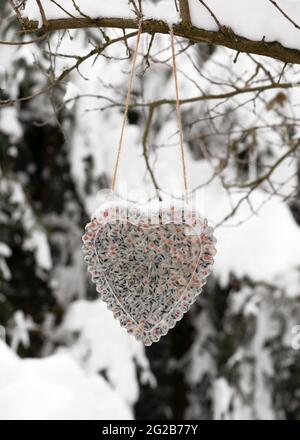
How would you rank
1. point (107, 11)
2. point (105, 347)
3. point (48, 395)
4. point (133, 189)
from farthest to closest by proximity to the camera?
point (105, 347)
point (133, 189)
point (48, 395)
point (107, 11)

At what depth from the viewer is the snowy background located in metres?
5.59

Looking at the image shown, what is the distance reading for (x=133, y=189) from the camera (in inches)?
199

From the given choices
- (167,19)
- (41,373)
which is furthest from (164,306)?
(41,373)

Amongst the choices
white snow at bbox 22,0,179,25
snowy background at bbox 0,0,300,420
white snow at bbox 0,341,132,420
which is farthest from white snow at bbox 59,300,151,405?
white snow at bbox 22,0,179,25

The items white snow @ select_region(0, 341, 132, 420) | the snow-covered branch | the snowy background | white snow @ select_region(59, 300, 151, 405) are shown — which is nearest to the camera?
the snow-covered branch

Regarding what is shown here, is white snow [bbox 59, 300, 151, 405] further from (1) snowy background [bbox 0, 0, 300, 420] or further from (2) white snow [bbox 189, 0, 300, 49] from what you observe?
(2) white snow [bbox 189, 0, 300, 49]

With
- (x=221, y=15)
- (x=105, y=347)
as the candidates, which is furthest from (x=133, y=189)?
(x=221, y=15)

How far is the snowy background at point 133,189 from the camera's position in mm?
5594

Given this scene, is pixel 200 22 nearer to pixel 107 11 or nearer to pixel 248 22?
pixel 248 22

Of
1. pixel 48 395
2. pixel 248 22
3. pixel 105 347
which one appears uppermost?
pixel 105 347

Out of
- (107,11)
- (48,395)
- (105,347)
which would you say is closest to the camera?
(107,11)

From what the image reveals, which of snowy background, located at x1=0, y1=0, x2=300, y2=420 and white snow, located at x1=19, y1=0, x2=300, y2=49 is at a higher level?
snowy background, located at x1=0, y1=0, x2=300, y2=420

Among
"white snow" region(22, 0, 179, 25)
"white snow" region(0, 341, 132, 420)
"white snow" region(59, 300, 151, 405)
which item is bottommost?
"white snow" region(0, 341, 132, 420)

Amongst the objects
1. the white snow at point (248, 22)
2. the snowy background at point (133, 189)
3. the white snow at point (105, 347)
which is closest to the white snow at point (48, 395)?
the snowy background at point (133, 189)
